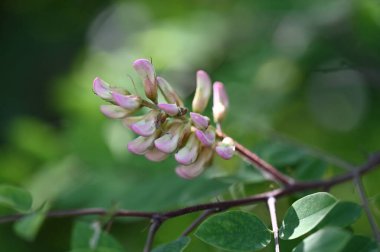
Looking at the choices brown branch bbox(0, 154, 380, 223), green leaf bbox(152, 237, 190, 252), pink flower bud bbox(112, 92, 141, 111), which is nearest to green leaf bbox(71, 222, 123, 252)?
brown branch bbox(0, 154, 380, 223)

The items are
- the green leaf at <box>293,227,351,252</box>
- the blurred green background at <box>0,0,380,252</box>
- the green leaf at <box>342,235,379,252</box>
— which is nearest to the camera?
the green leaf at <box>293,227,351,252</box>

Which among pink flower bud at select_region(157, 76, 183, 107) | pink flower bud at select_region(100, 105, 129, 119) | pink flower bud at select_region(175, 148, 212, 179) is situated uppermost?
pink flower bud at select_region(157, 76, 183, 107)

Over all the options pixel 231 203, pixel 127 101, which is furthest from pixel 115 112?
pixel 231 203

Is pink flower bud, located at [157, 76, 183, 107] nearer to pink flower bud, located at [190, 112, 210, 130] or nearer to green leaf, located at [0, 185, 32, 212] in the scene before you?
pink flower bud, located at [190, 112, 210, 130]

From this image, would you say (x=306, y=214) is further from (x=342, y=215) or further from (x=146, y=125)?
(x=146, y=125)

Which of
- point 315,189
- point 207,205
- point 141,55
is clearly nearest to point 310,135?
point 141,55

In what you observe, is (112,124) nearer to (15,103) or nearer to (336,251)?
(336,251)
